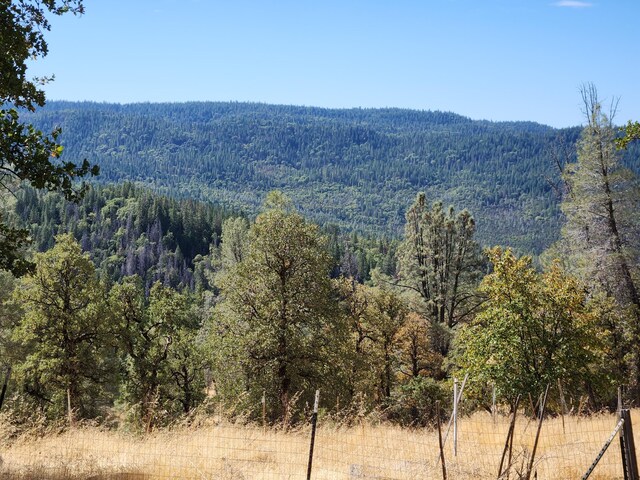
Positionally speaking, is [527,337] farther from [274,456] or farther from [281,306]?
[274,456]

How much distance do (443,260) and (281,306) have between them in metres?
18.5

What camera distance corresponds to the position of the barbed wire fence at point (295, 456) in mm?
9477

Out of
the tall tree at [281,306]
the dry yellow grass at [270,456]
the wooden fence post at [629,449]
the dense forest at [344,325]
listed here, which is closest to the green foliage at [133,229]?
the dense forest at [344,325]

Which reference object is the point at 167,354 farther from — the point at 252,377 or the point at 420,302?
the point at 420,302

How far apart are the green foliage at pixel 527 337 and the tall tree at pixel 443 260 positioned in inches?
718

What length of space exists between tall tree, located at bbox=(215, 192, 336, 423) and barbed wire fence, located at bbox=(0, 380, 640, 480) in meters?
8.43

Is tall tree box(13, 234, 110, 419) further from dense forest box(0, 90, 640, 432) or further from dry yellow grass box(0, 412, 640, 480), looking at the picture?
dry yellow grass box(0, 412, 640, 480)

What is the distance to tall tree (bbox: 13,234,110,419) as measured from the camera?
974 inches

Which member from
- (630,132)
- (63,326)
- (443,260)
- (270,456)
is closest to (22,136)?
(270,456)

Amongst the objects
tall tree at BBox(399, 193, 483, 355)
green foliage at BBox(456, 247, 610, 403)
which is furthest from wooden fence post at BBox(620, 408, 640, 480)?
tall tree at BBox(399, 193, 483, 355)

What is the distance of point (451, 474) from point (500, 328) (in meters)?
9.26

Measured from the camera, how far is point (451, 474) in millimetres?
9953

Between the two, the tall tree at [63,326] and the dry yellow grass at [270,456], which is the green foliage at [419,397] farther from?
the dry yellow grass at [270,456]

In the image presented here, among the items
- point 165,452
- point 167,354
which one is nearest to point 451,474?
point 165,452
